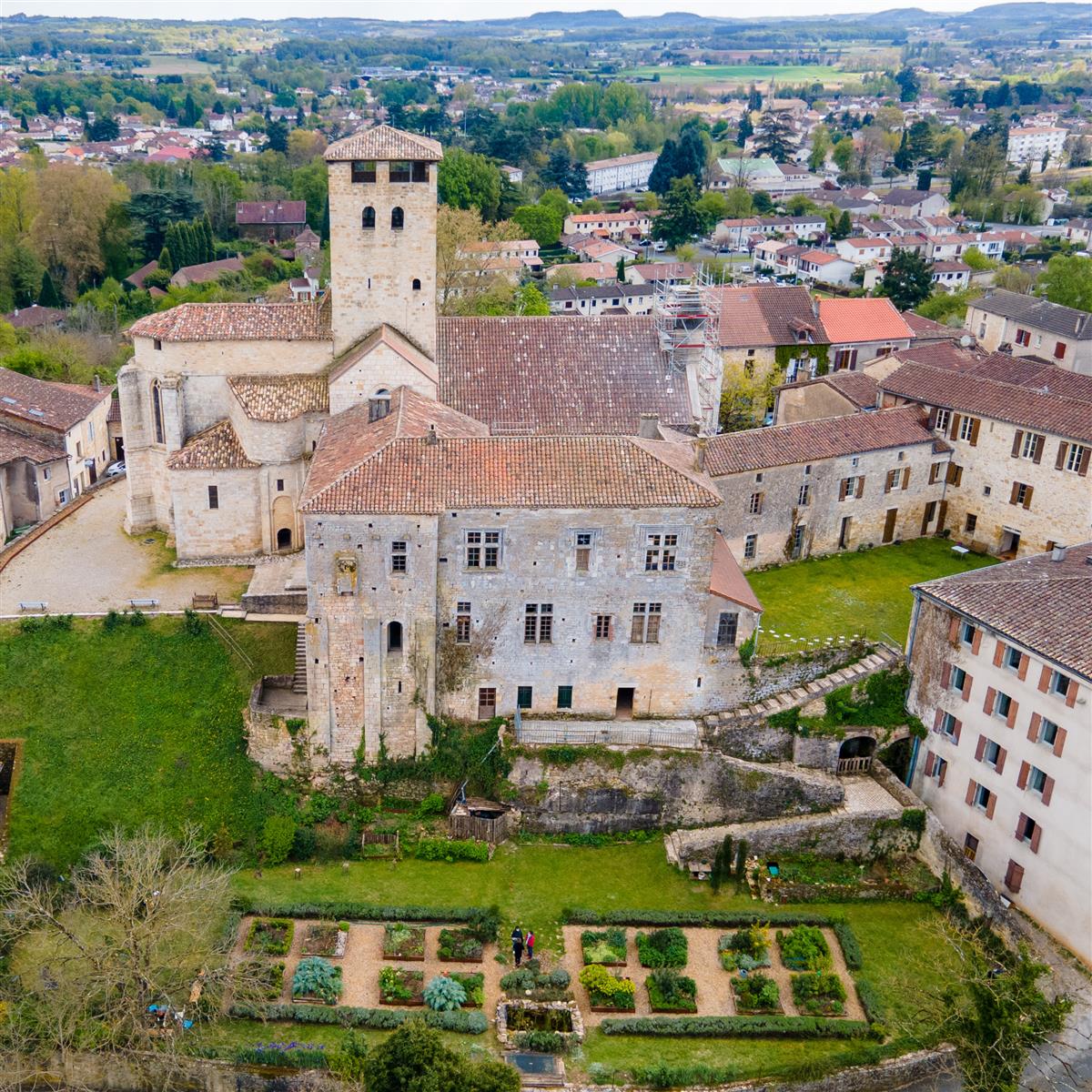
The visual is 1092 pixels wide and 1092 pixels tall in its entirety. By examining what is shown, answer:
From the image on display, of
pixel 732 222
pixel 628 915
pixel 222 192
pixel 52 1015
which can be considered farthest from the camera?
pixel 732 222

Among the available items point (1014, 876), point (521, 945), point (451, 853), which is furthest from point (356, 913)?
point (1014, 876)

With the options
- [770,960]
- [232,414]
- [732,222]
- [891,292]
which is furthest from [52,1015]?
[732,222]

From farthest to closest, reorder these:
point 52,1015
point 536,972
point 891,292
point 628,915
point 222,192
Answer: point 222,192 → point 891,292 → point 628,915 → point 536,972 → point 52,1015

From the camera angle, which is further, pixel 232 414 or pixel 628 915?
pixel 232 414

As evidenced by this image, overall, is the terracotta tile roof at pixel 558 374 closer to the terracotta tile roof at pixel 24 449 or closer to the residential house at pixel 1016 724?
the residential house at pixel 1016 724

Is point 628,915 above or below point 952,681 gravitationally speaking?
below

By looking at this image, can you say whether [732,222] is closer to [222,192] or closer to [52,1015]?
[222,192]

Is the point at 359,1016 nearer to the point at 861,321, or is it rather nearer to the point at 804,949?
the point at 804,949

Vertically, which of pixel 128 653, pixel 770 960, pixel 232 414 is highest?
pixel 232 414

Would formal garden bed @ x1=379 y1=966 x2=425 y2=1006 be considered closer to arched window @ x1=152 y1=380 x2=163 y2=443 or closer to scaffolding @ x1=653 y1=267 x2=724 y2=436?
scaffolding @ x1=653 y1=267 x2=724 y2=436
